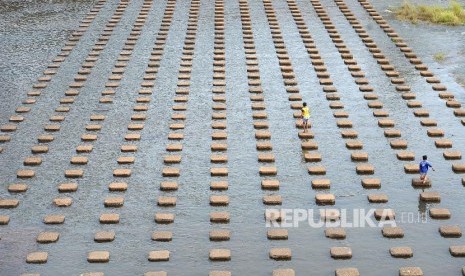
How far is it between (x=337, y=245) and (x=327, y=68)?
5.33 metres

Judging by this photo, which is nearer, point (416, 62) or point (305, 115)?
point (305, 115)

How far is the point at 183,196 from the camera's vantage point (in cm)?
758

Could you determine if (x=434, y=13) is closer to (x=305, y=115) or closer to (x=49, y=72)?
(x=305, y=115)

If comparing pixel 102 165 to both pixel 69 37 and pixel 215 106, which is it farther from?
pixel 69 37

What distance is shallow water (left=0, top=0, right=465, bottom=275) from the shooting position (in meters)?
6.56

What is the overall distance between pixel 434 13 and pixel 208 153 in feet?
25.2

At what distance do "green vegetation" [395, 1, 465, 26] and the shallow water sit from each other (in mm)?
400

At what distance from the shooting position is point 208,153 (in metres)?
8.55

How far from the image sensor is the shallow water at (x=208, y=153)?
6.56m

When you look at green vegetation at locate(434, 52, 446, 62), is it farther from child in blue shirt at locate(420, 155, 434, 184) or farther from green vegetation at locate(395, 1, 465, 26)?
child in blue shirt at locate(420, 155, 434, 184)

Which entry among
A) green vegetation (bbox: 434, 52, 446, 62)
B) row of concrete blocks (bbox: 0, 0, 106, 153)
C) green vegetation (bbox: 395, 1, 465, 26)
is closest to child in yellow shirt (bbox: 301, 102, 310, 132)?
green vegetation (bbox: 434, 52, 446, 62)

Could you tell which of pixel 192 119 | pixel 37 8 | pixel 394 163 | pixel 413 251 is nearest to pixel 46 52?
pixel 37 8

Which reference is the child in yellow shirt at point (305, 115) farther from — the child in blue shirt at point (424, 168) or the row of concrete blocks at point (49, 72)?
the row of concrete blocks at point (49, 72)

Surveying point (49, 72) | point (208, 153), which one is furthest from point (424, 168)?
point (49, 72)
